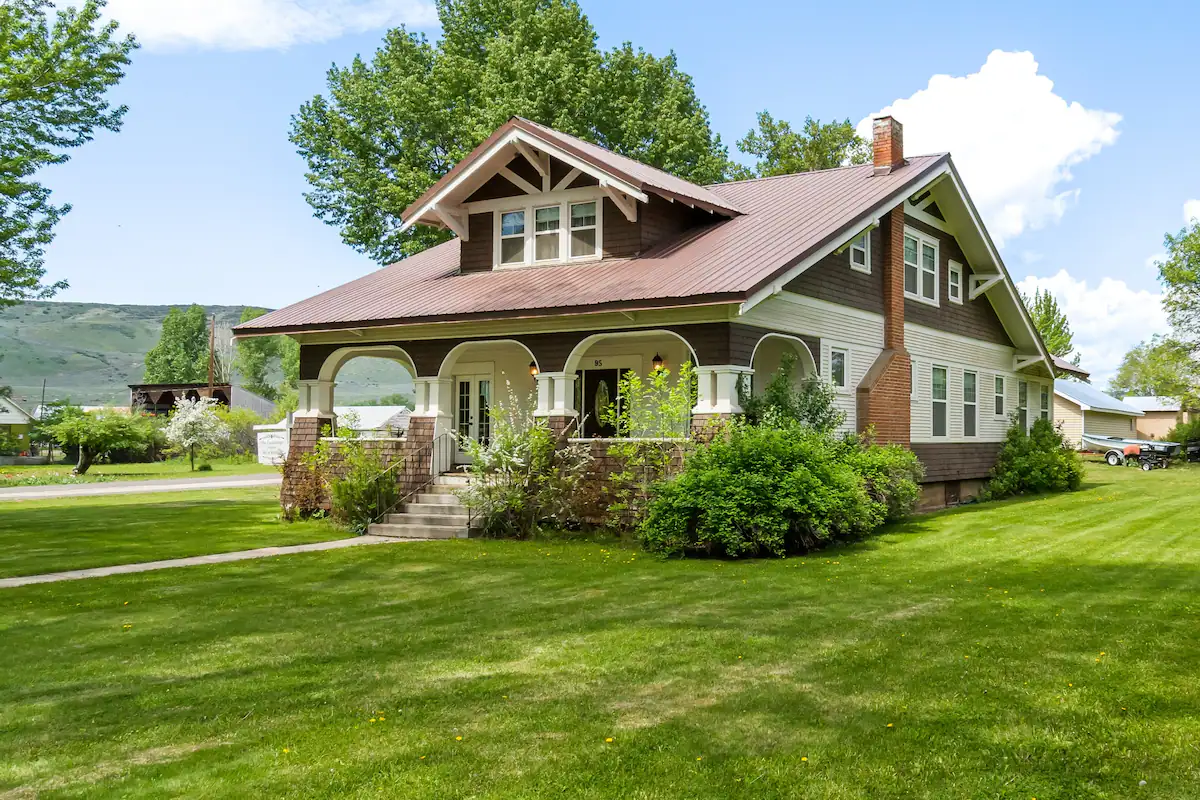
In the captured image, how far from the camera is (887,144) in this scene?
69.5ft

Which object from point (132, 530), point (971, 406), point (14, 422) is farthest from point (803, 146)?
point (14, 422)

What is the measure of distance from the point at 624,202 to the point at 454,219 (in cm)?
390

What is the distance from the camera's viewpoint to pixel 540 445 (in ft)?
52.8

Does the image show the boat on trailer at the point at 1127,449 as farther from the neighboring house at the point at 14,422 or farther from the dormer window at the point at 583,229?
the neighboring house at the point at 14,422

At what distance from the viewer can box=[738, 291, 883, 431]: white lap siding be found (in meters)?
16.6

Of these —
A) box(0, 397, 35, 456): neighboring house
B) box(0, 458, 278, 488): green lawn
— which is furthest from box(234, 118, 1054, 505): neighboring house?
box(0, 397, 35, 456): neighboring house

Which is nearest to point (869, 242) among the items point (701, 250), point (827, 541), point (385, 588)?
point (701, 250)

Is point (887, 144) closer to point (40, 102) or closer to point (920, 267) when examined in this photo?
point (920, 267)

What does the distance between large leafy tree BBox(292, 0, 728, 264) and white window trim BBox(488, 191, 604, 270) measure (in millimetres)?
13046

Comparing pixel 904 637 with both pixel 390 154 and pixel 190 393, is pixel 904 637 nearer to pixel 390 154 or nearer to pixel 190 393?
pixel 390 154

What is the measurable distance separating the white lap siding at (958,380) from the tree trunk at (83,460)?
3471cm

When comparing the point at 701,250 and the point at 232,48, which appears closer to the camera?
the point at 701,250

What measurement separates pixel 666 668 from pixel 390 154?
32402 mm

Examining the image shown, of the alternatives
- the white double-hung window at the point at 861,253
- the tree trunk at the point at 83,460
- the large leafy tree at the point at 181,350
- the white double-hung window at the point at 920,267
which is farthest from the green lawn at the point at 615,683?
the large leafy tree at the point at 181,350
